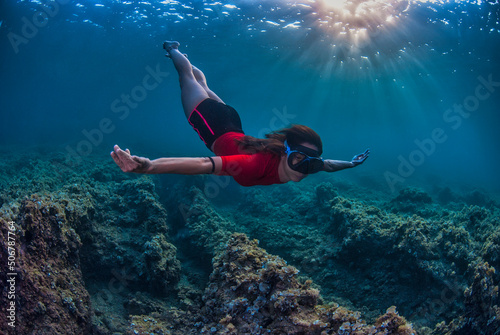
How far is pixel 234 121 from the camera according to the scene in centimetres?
500

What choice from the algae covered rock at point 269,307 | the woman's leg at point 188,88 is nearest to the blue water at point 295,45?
the woman's leg at point 188,88

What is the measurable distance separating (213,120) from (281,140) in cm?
155

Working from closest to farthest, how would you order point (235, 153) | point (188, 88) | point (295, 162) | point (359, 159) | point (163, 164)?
point (163, 164) < point (295, 162) < point (235, 153) < point (359, 159) < point (188, 88)

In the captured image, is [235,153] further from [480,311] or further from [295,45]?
[295,45]

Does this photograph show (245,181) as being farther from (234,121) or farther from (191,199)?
(191,199)

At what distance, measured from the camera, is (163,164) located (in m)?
2.71

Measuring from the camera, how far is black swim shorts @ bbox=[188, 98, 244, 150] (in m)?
4.78

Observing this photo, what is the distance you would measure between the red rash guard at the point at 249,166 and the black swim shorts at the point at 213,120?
0.45 meters

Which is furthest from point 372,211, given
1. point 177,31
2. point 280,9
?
point 177,31

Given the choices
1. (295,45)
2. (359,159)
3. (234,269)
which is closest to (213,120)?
(234,269)

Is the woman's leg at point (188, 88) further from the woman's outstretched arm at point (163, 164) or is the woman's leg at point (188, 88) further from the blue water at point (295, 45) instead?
the blue water at point (295, 45)

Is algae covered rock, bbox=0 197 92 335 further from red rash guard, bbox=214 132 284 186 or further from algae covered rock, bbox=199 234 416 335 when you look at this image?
red rash guard, bbox=214 132 284 186

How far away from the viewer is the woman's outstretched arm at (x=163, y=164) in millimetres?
2463

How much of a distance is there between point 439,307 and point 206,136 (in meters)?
5.14
